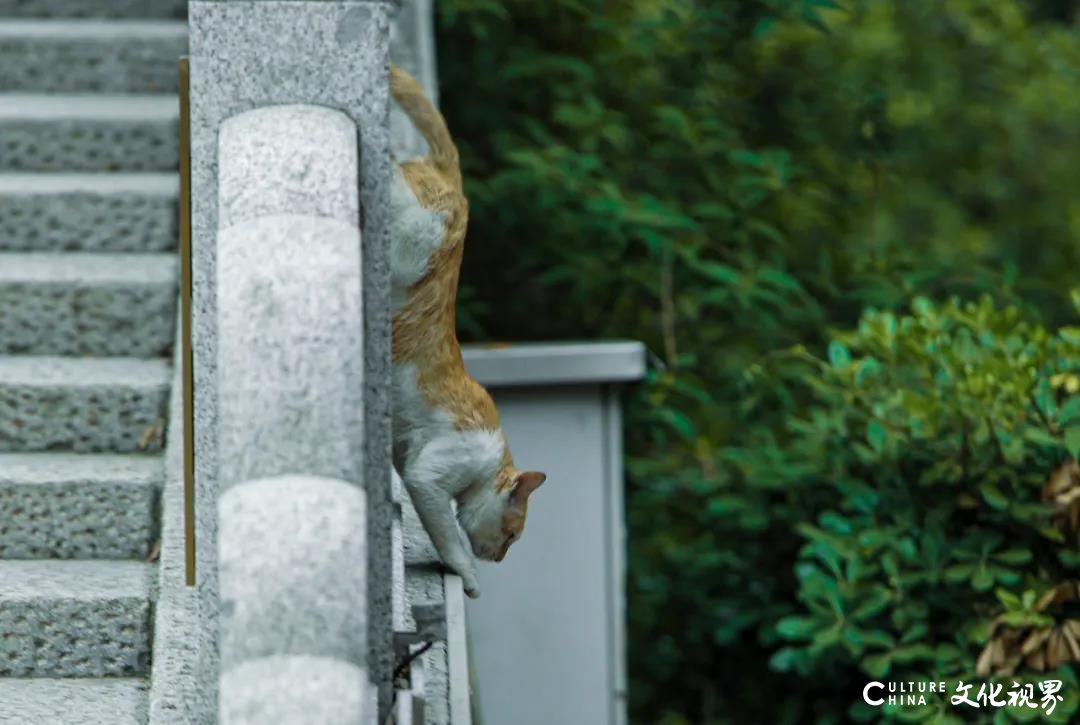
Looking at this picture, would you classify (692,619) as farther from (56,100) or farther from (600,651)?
(56,100)

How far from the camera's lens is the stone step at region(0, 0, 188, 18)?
190 inches

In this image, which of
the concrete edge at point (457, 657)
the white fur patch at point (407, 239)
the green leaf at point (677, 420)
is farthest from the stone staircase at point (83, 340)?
the green leaf at point (677, 420)

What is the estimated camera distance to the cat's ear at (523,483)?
301 centimetres

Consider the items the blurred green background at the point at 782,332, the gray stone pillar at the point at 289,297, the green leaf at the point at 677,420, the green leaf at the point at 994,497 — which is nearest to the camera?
the gray stone pillar at the point at 289,297

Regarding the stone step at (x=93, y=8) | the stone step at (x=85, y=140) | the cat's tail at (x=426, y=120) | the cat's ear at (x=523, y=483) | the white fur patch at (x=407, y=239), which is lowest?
the cat's ear at (x=523, y=483)

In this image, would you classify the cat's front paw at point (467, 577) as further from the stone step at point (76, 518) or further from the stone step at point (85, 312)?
the stone step at point (85, 312)

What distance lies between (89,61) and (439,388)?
2364 mm

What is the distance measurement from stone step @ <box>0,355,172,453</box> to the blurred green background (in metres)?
1.73

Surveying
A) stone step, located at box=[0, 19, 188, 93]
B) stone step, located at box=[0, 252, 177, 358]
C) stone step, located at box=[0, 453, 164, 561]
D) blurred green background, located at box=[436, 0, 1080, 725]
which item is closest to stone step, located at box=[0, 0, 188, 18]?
stone step, located at box=[0, 19, 188, 93]

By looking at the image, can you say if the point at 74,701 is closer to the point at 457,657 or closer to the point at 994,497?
the point at 457,657

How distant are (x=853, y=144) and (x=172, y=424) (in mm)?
3238

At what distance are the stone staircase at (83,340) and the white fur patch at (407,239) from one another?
821 millimetres

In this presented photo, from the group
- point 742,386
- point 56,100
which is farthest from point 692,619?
point 56,100

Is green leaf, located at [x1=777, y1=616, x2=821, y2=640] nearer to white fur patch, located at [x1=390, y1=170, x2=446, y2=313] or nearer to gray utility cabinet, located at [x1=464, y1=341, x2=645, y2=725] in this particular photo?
gray utility cabinet, located at [x1=464, y1=341, x2=645, y2=725]
